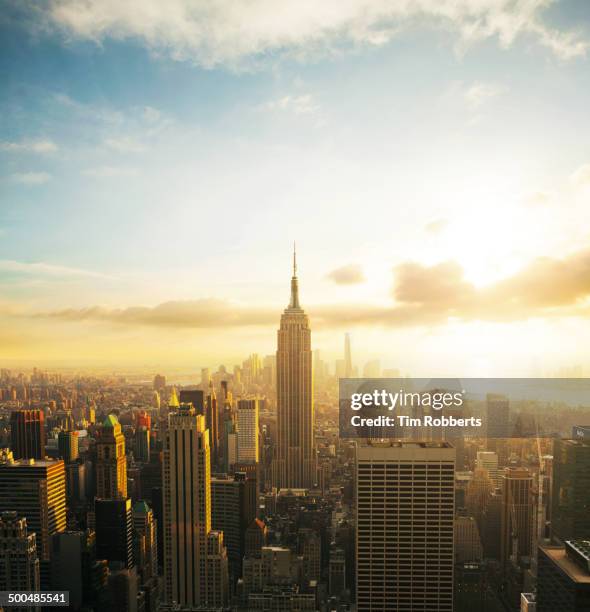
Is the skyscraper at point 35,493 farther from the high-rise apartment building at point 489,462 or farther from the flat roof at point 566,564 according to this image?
the flat roof at point 566,564

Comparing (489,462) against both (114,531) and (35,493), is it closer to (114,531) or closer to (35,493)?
(114,531)

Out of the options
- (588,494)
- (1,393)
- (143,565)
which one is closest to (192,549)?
(143,565)

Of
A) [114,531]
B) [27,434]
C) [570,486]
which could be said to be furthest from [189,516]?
[570,486]

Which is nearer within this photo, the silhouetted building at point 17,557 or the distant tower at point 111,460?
the silhouetted building at point 17,557

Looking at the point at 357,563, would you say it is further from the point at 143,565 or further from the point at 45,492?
the point at 45,492

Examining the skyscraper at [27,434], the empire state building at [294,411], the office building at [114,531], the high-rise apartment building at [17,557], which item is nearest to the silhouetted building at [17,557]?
the high-rise apartment building at [17,557]

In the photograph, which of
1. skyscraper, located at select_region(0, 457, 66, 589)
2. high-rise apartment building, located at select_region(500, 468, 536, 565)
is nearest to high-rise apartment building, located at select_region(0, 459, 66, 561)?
skyscraper, located at select_region(0, 457, 66, 589)

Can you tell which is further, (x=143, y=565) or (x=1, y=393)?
(x=143, y=565)
